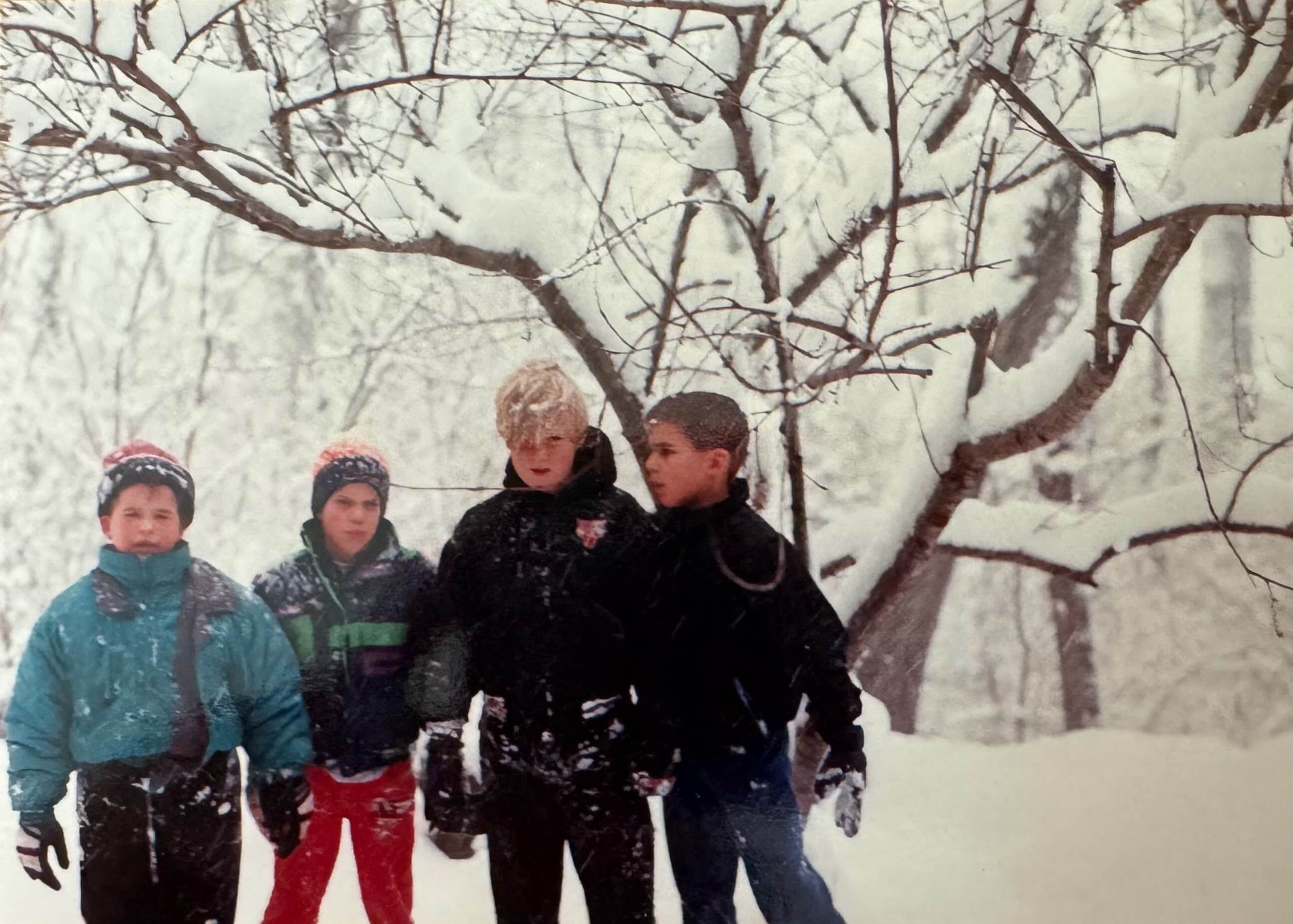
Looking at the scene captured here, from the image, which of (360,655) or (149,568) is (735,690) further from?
(149,568)

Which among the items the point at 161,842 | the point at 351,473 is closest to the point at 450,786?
the point at 161,842

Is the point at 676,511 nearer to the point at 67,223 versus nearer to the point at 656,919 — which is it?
the point at 656,919

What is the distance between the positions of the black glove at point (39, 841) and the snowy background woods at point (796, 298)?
1.03ft

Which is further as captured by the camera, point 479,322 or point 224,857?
point 479,322

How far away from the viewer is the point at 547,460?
2244 mm

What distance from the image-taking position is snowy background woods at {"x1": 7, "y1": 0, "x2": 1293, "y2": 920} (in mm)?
2314

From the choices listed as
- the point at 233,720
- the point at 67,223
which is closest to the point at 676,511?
the point at 233,720

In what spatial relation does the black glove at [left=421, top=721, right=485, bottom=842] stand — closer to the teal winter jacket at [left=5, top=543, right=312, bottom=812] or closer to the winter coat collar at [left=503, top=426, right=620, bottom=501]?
the teal winter jacket at [left=5, top=543, right=312, bottom=812]

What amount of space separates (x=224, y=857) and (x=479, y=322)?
1.30m

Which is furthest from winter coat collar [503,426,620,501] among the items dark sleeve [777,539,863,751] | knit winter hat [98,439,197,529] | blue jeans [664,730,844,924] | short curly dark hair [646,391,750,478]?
knit winter hat [98,439,197,529]

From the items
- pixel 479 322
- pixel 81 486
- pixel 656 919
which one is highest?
pixel 479 322

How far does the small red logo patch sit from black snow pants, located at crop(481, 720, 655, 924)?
0.41 meters

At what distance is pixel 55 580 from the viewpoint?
2.32 metres

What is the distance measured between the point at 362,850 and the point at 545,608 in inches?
27.7
